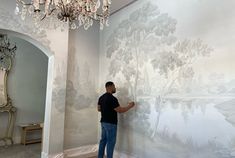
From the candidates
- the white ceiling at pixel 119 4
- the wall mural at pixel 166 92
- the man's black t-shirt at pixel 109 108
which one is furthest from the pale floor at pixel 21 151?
the white ceiling at pixel 119 4

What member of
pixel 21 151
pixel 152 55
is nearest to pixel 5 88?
pixel 21 151

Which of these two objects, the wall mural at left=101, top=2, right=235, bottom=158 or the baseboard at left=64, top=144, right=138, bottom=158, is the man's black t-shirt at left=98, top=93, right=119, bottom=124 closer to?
the wall mural at left=101, top=2, right=235, bottom=158

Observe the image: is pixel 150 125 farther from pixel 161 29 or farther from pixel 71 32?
pixel 71 32

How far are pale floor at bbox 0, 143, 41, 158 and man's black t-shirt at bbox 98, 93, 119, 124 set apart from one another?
Result: 6.22 ft

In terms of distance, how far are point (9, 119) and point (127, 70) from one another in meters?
3.52

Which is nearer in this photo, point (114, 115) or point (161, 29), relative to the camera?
point (161, 29)

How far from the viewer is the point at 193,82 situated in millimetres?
2781

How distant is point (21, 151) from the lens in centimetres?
458

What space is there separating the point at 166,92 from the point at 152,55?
2.40ft

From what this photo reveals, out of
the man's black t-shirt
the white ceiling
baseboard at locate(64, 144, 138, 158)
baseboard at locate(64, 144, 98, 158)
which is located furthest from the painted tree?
baseboard at locate(64, 144, 98, 158)

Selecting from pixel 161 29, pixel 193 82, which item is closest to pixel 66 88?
pixel 161 29

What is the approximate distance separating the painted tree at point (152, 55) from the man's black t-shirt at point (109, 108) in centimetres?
42

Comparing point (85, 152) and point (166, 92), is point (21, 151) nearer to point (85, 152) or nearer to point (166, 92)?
point (85, 152)

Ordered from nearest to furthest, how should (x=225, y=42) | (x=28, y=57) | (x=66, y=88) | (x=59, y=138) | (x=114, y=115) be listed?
1. (x=225, y=42)
2. (x=114, y=115)
3. (x=59, y=138)
4. (x=66, y=88)
5. (x=28, y=57)
